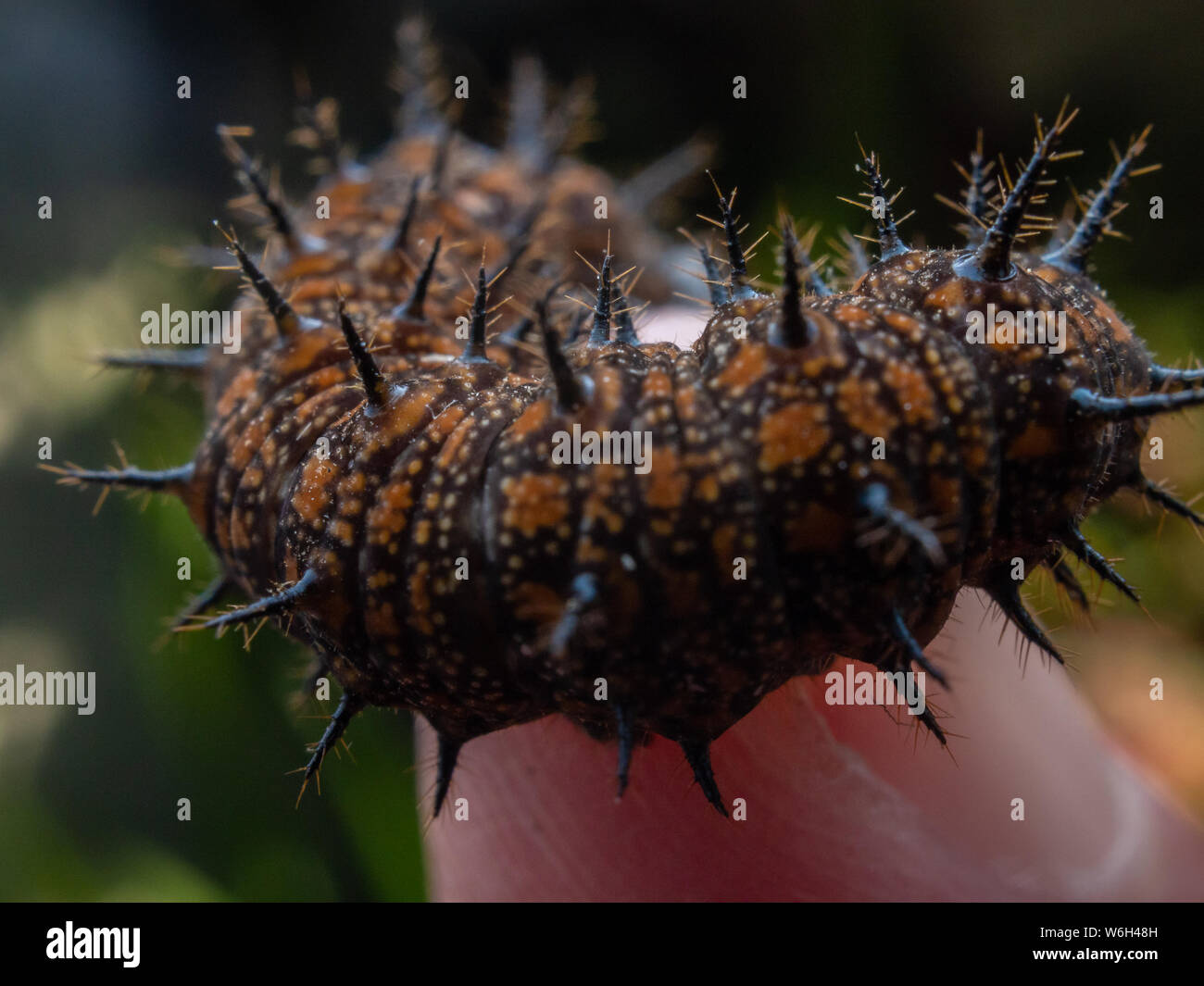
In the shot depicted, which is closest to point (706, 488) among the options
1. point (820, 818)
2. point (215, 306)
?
point (820, 818)

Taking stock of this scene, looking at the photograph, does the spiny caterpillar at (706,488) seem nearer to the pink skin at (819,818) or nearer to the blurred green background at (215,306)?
the pink skin at (819,818)

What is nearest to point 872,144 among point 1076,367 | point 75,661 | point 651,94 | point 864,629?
point 651,94

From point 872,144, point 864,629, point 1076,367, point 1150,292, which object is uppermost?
point 872,144

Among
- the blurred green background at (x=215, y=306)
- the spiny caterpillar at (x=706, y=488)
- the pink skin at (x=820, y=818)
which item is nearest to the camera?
the spiny caterpillar at (x=706, y=488)

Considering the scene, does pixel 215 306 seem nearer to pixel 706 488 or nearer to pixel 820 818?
pixel 820 818

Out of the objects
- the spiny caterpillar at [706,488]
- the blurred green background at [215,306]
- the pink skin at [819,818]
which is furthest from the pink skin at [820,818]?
the blurred green background at [215,306]

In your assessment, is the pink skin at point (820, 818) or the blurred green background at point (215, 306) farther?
the blurred green background at point (215, 306)
